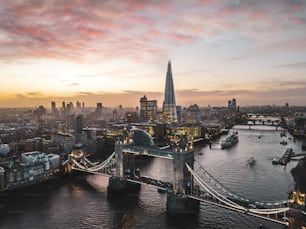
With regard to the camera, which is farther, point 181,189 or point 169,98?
point 169,98

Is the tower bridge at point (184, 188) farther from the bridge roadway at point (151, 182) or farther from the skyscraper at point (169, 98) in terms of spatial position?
the skyscraper at point (169, 98)

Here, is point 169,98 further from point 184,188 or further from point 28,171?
point 184,188

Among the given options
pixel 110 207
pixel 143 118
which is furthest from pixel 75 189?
pixel 143 118

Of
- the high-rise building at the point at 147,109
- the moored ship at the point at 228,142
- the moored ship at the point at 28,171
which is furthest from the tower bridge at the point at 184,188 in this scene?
the high-rise building at the point at 147,109

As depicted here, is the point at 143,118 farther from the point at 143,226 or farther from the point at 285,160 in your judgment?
the point at 143,226

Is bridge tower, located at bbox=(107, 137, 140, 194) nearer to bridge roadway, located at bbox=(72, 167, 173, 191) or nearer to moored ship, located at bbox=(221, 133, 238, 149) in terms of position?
A: bridge roadway, located at bbox=(72, 167, 173, 191)

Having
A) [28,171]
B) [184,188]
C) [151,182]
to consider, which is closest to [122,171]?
[151,182]
